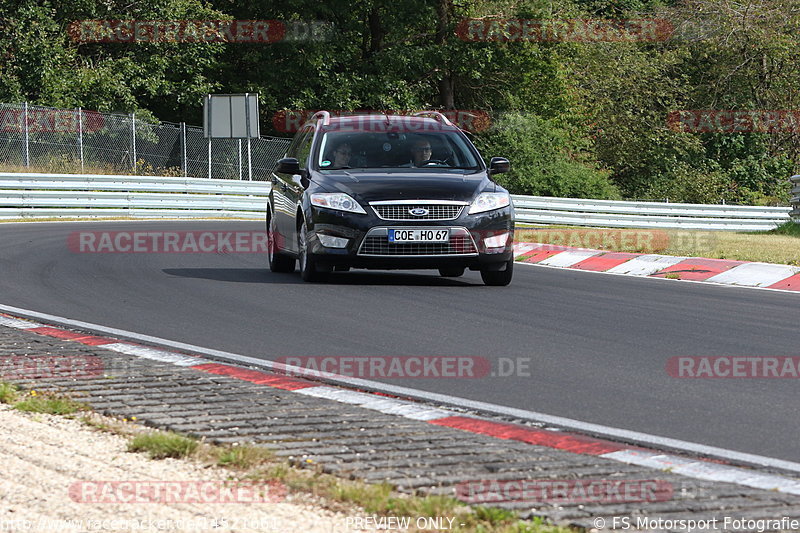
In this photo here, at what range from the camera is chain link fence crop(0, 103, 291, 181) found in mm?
30734

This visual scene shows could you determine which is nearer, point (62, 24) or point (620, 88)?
point (62, 24)

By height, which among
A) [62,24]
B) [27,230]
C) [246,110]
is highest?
[62,24]

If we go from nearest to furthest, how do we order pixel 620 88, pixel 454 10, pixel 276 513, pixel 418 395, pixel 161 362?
pixel 276 513
pixel 418 395
pixel 161 362
pixel 454 10
pixel 620 88

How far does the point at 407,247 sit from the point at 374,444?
6920 millimetres

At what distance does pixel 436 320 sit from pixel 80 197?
Result: 19.5m

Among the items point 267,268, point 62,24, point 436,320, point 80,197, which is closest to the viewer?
point 436,320

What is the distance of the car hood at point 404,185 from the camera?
12469mm

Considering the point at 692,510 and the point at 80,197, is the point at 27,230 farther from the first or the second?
the point at 692,510

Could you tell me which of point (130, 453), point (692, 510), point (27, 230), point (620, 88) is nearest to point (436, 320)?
point (130, 453)

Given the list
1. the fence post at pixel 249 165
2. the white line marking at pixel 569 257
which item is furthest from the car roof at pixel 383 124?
the fence post at pixel 249 165

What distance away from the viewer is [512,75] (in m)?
45.6

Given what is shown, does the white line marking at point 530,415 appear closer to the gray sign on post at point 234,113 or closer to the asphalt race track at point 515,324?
the asphalt race track at point 515,324

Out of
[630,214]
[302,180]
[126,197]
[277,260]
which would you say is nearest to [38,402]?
[302,180]

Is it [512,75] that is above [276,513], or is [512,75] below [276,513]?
above
